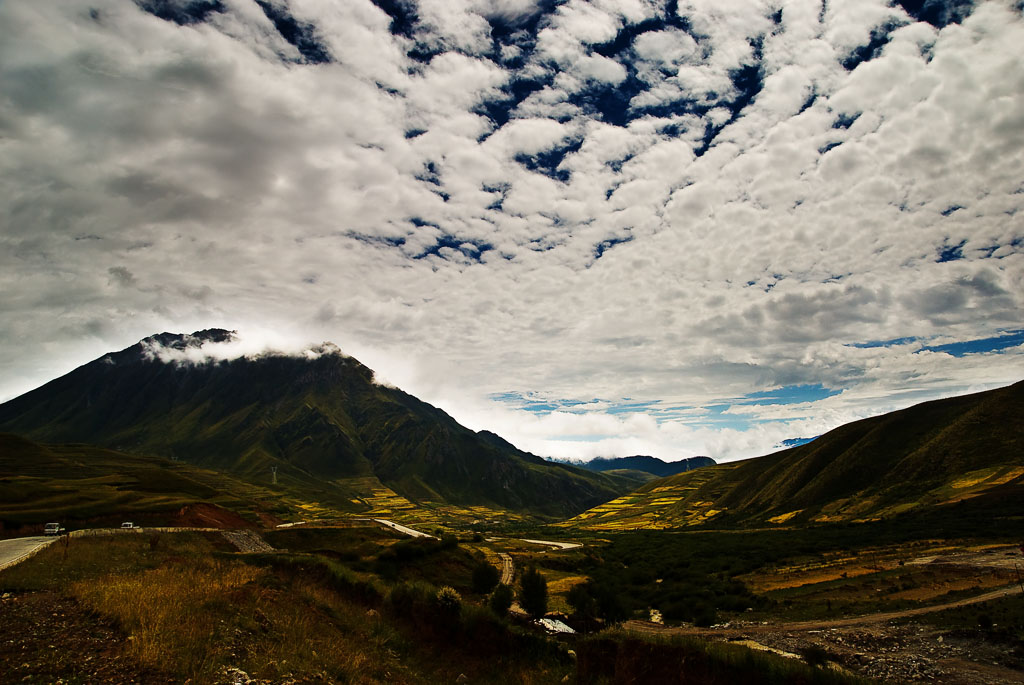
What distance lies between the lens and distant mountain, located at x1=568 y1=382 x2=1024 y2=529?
12825 centimetres

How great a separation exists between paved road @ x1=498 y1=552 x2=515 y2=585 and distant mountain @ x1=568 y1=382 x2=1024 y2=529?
109559 mm

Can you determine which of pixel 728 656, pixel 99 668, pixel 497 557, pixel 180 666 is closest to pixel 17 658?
pixel 99 668

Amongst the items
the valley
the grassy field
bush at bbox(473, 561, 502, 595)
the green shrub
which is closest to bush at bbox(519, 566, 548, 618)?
the valley

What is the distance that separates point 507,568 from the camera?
84562 mm

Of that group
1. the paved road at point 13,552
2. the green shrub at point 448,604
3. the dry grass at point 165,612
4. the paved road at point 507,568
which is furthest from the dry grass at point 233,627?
the paved road at point 507,568

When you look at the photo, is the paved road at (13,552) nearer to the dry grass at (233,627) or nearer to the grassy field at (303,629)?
the grassy field at (303,629)

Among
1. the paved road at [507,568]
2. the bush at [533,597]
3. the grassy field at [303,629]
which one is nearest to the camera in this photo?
the grassy field at [303,629]

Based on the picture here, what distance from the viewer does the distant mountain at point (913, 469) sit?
128m

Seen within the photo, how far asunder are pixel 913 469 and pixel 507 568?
494 feet

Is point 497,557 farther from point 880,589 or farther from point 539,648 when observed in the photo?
point 539,648

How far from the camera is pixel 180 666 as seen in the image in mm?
15844

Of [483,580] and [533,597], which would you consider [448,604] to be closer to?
Result: [533,597]

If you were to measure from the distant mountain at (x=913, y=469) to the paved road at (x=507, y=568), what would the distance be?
10956 centimetres

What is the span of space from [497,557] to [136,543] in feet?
198
